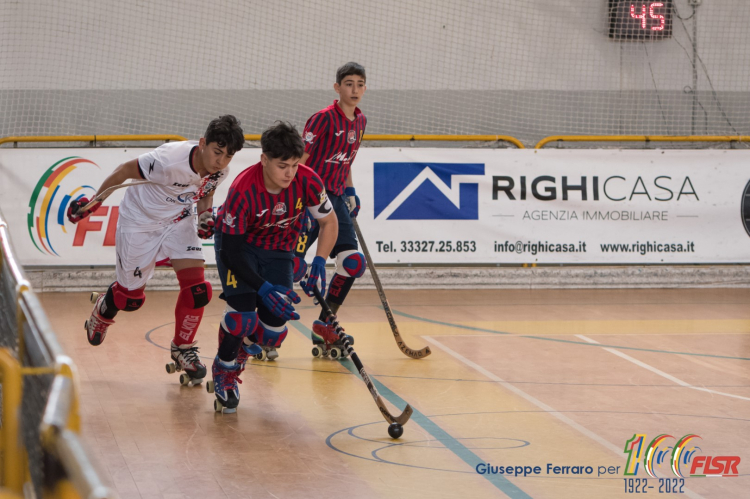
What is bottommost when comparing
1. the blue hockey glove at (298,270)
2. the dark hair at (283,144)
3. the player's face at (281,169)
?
the blue hockey glove at (298,270)

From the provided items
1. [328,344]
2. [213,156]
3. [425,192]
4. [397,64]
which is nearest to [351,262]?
[328,344]

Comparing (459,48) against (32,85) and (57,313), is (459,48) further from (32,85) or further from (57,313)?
(57,313)

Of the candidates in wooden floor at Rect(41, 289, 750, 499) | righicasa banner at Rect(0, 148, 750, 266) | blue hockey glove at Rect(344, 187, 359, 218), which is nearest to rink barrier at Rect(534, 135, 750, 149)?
righicasa banner at Rect(0, 148, 750, 266)

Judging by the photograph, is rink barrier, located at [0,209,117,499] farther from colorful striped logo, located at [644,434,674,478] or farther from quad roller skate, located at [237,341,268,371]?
colorful striped logo, located at [644,434,674,478]

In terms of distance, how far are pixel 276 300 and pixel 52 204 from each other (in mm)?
5083

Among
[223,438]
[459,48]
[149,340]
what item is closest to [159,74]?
[459,48]

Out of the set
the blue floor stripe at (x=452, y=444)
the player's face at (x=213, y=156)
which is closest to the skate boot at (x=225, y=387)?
the blue floor stripe at (x=452, y=444)

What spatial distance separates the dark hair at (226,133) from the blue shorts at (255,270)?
474 mm

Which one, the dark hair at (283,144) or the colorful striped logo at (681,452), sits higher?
the dark hair at (283,144)

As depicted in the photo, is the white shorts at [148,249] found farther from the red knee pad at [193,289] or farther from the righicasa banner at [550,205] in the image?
the righicasa banner at [550,205]

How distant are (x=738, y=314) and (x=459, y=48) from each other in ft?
16.9

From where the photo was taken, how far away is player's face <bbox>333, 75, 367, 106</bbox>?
17.0ft

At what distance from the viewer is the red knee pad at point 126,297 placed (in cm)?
481

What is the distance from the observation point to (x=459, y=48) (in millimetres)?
10680
